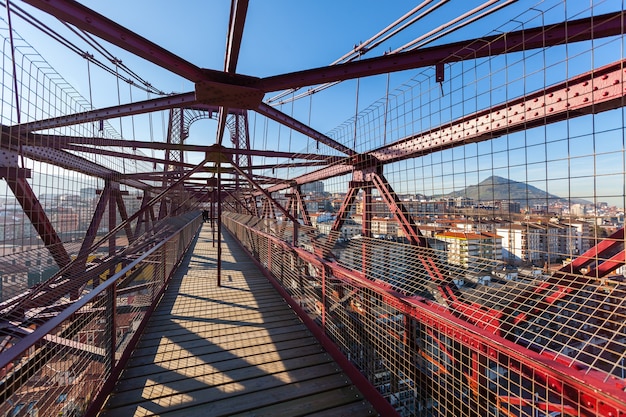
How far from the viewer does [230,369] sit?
10.9 feet

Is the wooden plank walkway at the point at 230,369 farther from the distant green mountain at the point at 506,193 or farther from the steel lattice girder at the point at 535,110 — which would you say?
the steel lattice girder at the point at 535,110

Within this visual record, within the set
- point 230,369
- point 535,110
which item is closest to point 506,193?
point 535,110

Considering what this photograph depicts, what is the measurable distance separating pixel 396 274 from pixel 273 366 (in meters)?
1.95

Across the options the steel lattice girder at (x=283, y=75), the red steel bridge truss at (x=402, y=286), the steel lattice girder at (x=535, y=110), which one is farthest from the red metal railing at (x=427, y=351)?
the steel lattice girder at (x=283, y=75)

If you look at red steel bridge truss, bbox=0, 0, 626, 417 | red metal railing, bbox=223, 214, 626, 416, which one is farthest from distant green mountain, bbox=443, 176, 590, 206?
red metal railing, bbox=223, 214, 626, 416

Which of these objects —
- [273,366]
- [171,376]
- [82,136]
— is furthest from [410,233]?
[82,136]

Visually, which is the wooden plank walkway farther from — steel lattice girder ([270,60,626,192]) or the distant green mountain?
steel lattice girder ([270,60,626,192])

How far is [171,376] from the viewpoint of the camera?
10.4ft

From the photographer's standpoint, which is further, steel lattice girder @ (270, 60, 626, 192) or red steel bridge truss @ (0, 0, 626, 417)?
steel lattice girder @ (270, 60, 626, 192)

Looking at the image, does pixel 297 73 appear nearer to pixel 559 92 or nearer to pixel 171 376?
pixel 559 92

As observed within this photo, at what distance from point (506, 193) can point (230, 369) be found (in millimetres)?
3759

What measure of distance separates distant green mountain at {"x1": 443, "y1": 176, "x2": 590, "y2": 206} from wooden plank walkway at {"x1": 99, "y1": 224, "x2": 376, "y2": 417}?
2576mm

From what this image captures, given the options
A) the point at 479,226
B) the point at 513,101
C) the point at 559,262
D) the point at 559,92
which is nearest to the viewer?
the point at 559,92

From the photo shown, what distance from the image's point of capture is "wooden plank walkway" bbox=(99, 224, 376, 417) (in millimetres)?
2754
